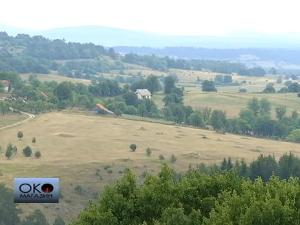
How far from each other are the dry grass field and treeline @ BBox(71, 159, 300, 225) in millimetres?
28484

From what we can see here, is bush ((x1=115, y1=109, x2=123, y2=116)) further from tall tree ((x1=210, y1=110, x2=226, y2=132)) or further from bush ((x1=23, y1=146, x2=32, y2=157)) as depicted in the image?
bush ((x1=23, y1=146, x2=32, y2=157))

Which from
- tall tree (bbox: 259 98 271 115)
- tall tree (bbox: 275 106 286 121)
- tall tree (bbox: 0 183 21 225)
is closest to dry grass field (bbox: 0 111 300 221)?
tall tree (bbox: 0 183 21 225)

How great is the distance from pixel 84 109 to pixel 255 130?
3962cm

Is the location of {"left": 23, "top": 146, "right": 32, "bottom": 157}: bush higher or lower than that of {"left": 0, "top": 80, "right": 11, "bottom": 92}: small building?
lower

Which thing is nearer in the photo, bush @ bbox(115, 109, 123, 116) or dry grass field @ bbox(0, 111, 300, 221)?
dry grass field @ bbox(0, 111, 300, 221)

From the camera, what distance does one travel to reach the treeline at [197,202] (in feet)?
73.5

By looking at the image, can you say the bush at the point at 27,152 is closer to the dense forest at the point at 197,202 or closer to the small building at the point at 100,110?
the small building at the point at 100,110

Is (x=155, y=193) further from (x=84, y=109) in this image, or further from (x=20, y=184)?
(x=84, y=109)

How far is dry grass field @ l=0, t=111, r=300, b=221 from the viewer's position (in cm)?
6674

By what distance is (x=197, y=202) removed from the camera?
28.7 m

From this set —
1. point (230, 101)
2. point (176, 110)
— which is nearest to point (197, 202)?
point (176, 110)
